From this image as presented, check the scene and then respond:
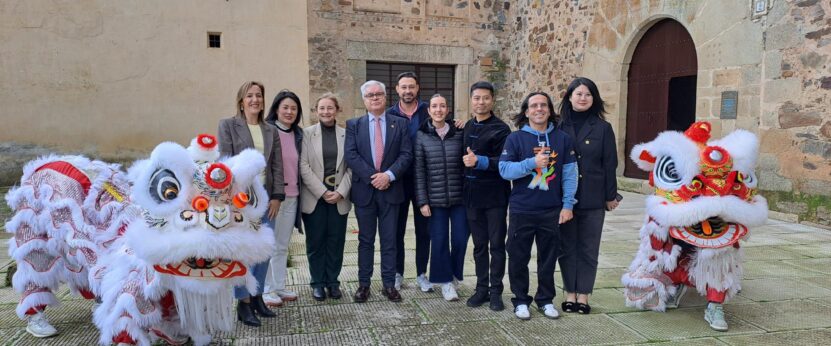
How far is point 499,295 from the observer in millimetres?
3609

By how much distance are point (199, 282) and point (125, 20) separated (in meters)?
6.70

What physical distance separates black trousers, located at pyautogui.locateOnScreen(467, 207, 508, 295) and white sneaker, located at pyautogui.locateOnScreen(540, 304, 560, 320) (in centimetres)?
30

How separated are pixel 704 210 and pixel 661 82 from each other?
6398mm

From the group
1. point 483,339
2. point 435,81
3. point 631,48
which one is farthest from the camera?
point 435,81

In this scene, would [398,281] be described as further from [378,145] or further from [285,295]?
[378,145]

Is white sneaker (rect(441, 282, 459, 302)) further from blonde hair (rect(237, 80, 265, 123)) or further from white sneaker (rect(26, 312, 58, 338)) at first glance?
white sneaker (rect(26, 312, 58, 338))

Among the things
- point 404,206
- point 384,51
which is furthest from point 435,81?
point 404,206

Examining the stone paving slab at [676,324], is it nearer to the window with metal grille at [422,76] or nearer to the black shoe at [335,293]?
the black shoe at [335,293]

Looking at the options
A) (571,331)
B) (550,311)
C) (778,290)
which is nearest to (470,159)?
(550,311)

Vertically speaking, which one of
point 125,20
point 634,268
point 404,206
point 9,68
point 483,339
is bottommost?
point 483,339

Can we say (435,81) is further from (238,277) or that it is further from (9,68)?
(238,277)

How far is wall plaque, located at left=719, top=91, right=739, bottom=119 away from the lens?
7.24 meters

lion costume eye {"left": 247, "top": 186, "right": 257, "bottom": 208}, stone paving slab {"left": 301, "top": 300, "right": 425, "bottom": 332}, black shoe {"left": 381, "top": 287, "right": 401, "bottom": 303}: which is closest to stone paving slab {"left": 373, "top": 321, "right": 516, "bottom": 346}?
stone paving slab {"left": 301, "top": 300, "right": 425, "bottom": 332}

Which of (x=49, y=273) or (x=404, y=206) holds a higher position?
(x=404, y=206)
